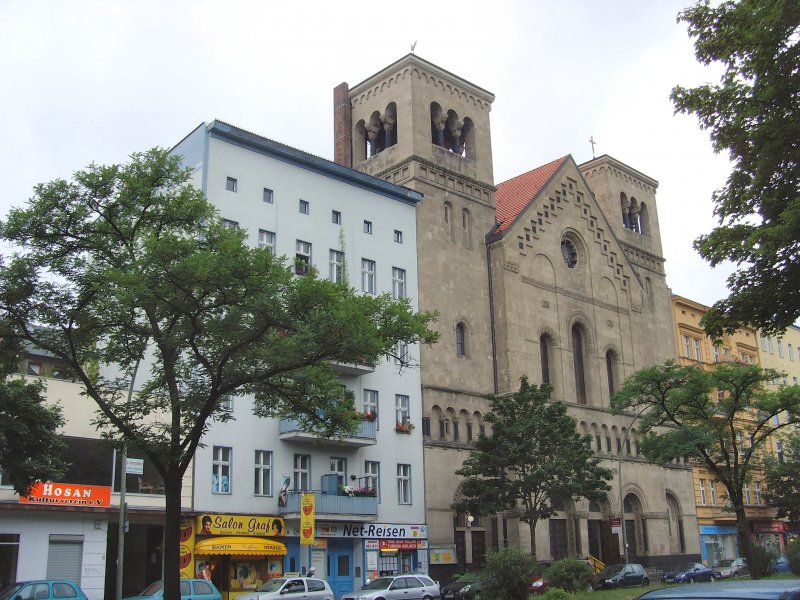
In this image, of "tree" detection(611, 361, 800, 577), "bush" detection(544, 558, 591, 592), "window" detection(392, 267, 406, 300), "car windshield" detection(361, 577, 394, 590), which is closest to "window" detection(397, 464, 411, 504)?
"window" detection(392, 267, 406, 300)

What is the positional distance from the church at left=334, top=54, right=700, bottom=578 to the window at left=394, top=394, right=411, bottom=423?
1.24 meters

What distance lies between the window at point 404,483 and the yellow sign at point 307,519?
260 inches

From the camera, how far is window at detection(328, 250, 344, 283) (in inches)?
1560

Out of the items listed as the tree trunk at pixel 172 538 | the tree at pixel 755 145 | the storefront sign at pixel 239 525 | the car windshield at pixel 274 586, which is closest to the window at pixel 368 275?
the storefront sign at pixel 239 525

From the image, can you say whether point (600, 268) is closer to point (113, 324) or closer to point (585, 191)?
point (585, 191)

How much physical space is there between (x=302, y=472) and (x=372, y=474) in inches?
144

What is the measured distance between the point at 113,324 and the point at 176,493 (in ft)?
14.4

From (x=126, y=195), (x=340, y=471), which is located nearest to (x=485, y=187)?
(x=340, y=471)

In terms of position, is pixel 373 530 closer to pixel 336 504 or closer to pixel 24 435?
pixel 336 504

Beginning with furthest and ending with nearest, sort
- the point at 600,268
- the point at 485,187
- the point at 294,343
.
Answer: the point at 600,268, the point at 485,187, the point at 294,343

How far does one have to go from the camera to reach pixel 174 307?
1934 centimetres

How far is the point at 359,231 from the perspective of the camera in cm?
4181

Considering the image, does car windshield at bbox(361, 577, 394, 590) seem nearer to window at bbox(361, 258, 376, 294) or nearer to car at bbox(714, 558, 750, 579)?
window at bbox(361, 258, 376, 294)

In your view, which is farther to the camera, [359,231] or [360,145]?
[360,145]
